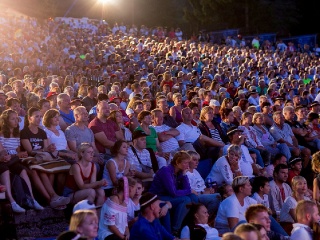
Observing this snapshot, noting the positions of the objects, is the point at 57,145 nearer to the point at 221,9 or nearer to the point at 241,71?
the point at 241,71

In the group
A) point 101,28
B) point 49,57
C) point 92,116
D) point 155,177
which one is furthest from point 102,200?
point 101,28

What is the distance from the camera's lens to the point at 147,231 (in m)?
8.00

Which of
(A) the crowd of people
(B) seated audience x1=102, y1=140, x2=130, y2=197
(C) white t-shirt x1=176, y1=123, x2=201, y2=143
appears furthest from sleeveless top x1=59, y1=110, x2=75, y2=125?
(B) seated audience x1=102, y1=140, x2=130, y2=197

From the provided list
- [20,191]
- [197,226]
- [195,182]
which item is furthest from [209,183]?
[20,191]

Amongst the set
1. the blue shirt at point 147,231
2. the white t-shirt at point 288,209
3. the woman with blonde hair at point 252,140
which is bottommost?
the white t-shirt at point 288,209

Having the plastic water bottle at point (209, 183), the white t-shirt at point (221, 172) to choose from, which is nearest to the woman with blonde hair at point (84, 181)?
the plastic water bottle at point (209, 183)

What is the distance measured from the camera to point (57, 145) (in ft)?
32.2

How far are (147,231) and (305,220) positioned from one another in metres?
1.73

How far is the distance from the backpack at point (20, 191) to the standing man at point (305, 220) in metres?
3.18

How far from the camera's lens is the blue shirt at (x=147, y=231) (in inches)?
315

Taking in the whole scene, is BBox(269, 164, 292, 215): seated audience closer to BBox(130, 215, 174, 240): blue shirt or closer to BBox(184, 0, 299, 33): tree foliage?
BBox(130, 215, 174, 240): blue shirt

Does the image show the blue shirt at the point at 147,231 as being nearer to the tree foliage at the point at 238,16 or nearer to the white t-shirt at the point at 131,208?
the white t-shirt at the point at 131,208

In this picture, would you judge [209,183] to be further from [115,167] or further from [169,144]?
[115,167]

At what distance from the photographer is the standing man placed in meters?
7.77
